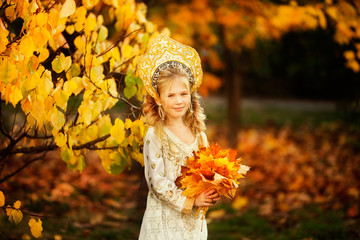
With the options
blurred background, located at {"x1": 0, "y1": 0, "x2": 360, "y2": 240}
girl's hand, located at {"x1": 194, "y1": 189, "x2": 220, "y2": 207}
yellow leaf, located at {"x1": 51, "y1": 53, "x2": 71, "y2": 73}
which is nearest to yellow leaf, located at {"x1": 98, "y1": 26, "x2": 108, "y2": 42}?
yellow leaf, located at {"x1": 51, "y1": 53, "x2": 71, "y2": 73}

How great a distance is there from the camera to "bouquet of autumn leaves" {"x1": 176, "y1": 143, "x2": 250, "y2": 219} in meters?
2.21

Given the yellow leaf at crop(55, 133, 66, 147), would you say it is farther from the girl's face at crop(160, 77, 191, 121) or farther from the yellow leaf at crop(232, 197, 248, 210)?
the yellow leaf at crop(232, 197, 248, 210)

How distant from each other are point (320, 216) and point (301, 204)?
0.66 metres

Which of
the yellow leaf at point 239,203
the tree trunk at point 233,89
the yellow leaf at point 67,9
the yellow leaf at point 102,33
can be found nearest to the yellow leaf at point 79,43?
the yellow leaf at point 102,33

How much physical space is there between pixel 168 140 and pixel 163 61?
0.47 meters

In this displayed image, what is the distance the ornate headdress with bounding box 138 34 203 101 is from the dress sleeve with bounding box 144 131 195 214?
0.93 ft

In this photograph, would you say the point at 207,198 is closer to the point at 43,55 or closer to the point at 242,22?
the point at 43,55

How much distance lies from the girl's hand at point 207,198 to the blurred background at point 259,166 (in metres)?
0.63

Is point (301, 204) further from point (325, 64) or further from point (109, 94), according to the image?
point (325, 64)

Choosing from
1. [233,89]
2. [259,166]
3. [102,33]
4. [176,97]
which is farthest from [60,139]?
[233,89]

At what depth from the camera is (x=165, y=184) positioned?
2350mm

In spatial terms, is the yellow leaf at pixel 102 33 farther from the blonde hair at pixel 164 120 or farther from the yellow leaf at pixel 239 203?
the yellow leaf at pixel 239 203

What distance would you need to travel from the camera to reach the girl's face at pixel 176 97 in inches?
94.3

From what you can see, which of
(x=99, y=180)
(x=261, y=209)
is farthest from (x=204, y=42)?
(x=261, y=209)
